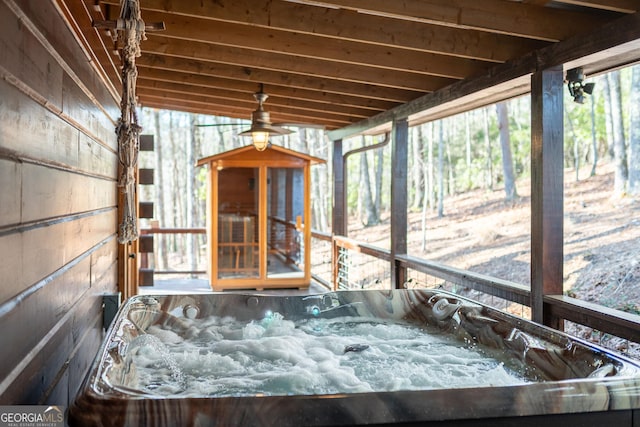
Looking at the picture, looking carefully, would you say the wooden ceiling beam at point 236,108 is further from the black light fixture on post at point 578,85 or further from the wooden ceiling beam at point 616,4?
the wooden ceiling beam at point 616,4

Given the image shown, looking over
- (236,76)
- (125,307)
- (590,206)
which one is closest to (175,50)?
(236,76)

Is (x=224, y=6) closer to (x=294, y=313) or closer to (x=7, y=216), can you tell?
(x=294, y=313)

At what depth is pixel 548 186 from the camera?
3.18 m

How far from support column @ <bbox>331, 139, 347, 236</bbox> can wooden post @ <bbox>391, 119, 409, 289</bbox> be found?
180 cm

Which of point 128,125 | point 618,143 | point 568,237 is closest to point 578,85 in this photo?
point 128,125

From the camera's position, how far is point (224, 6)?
11.3 feet

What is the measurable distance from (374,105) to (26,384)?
4557 mm

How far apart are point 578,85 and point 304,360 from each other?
2226 mm

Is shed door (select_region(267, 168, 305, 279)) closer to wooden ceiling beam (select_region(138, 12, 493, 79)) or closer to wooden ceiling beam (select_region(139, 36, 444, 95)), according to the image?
wooden ceiling beam (select_region(139, 36, 444, 95))

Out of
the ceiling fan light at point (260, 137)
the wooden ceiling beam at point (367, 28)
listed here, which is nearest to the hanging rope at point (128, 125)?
the wooden ceiling beam at point (367, 28)

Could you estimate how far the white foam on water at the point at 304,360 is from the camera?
7.80ft

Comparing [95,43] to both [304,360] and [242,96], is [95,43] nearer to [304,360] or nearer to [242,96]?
[304,360]

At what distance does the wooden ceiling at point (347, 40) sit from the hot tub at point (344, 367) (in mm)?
1482

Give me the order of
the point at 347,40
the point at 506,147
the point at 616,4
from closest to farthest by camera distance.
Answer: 1. the point at 616,4
2. the point at 347,40
3. the point at 506,147
